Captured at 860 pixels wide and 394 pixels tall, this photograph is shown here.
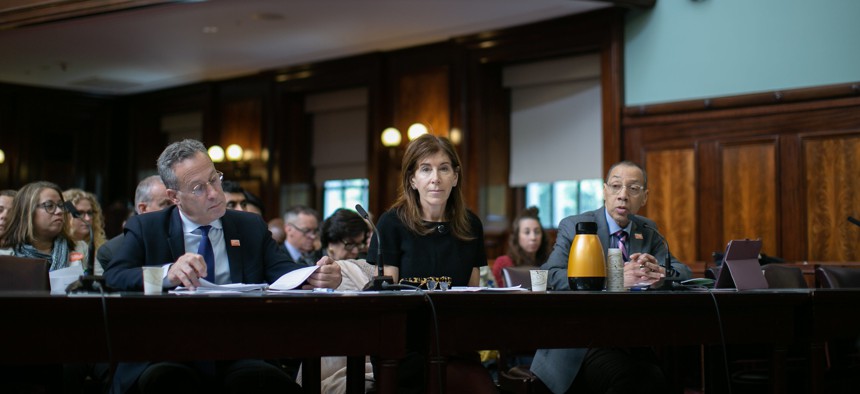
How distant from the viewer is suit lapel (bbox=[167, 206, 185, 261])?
293cm

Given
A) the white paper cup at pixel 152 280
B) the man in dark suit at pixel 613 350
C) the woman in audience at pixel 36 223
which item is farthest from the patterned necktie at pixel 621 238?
the woman in audience at pixel 36 223

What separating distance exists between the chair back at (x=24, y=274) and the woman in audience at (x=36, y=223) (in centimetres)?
131

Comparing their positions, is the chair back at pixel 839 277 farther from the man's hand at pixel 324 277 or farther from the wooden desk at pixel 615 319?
the man's hand at pixel 324 277

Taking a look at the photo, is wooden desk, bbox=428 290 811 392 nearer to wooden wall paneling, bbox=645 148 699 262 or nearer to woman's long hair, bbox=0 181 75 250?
woman's long hair, bbox=0 181 75 250

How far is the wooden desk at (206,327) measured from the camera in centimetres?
216

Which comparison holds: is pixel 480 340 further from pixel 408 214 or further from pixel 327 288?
pixel 408 214

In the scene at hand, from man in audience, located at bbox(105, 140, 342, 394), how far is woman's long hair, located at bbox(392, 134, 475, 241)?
0.53 meters

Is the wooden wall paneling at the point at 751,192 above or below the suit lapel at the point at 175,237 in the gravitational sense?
above

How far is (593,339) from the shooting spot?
8.89 ft

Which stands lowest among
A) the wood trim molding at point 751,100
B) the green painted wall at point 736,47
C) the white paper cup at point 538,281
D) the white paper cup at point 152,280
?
the white paper cup at point 538,281

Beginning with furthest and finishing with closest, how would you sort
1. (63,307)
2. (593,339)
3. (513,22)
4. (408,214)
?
(513,22) < (408,214) < (593,339) < (63,307)

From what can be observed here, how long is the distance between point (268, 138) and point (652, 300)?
8029 millimetres

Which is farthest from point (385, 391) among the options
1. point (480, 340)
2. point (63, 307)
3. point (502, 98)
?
point (502, 98)

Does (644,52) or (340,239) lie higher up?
(644,52)
